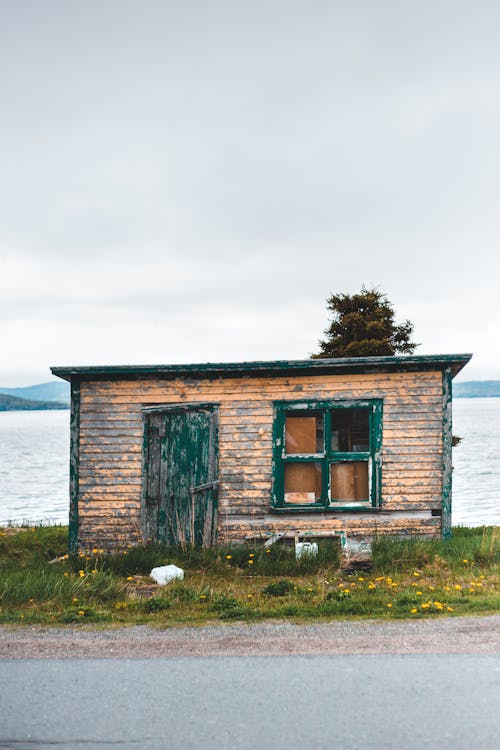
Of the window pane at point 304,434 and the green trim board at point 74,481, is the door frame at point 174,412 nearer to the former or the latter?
the green trim board at point 74,481

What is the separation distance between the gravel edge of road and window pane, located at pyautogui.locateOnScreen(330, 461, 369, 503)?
513cm

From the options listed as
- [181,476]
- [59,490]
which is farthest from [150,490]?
[59,490]

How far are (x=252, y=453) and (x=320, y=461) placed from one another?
128 cm

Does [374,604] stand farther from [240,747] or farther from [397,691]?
[240,747]

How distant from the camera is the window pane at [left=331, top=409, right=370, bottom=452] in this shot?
12586 millimetres

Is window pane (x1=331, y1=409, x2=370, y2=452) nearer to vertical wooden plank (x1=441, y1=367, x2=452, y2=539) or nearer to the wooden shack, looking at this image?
the wooden shack

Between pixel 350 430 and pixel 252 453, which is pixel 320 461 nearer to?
pixel 350 430

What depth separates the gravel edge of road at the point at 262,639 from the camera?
6109 millimetres

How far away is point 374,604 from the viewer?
7707mm

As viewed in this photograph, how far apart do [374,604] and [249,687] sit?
9.45 feet

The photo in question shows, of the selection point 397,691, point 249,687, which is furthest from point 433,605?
point 249,687

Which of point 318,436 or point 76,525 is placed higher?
point 318,436

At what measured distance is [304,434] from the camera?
12344mm

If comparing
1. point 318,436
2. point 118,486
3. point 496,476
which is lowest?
point 496,476
